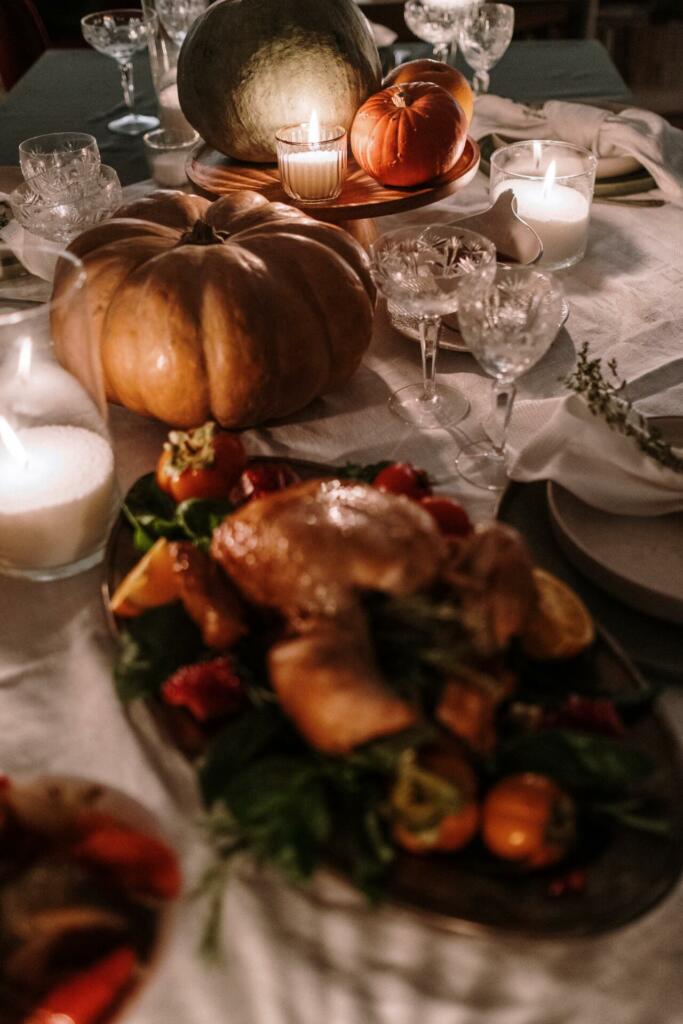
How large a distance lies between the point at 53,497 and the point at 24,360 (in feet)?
0.43

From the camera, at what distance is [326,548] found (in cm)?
60

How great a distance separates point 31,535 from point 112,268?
1.19 feet

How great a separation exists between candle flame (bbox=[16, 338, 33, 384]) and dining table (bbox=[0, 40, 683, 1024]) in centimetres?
17

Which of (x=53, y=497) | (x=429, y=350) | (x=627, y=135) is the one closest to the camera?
(x=53, y=497)

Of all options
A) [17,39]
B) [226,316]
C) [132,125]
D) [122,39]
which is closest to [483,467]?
[226,316]

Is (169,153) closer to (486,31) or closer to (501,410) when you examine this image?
(486,31)

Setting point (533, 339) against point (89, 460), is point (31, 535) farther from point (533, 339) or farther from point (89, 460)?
point (533, 339)

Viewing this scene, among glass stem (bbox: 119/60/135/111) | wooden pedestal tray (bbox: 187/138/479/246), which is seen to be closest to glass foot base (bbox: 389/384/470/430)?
wooden pedestal tray (bbox: 187/138/479/246)

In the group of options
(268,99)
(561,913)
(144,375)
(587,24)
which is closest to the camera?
(561,913)

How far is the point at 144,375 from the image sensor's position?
3.23 ft

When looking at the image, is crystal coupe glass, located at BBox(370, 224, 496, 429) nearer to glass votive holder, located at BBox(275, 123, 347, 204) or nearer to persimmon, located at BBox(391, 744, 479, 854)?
glass votive holder, located at BBox(275, 123, 347, 204)

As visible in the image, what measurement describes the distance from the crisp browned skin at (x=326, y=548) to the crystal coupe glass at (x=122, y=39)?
1536mm

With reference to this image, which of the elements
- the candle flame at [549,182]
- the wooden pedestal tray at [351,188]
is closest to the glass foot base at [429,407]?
the wooden pedestal tray at [351,188]

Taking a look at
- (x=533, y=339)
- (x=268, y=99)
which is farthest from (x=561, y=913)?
(x=268, y=99)
